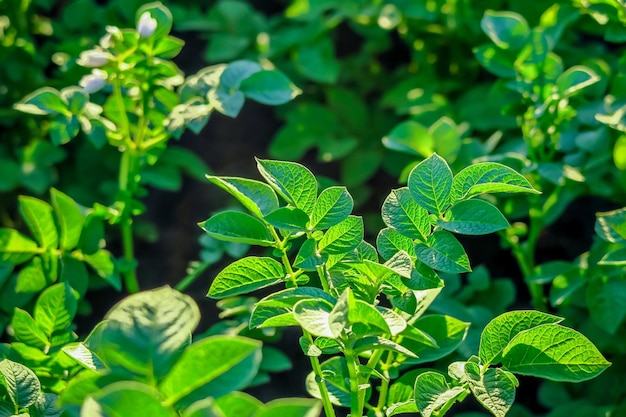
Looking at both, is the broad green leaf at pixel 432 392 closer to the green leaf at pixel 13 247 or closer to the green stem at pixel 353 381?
the green stem at pixel 353 381

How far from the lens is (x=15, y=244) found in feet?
3.81

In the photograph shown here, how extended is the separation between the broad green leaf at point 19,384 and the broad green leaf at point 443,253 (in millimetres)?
459

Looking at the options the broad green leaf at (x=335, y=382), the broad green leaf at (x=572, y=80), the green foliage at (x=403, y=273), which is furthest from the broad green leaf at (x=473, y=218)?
the broad green leaf at (x=572, y=80)

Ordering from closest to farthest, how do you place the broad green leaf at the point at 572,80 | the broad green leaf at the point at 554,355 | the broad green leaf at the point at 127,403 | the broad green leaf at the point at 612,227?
the broad green leaf at the point at 127,403 → the broad green leaf at the point at 554,355 → the broad green leaf at the point at 612,227 → the broad green leaf at the point at 572,80

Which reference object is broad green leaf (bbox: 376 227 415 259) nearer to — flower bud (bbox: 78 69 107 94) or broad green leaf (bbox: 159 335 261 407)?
broad green leaf (bbox: 159 335 261 407)

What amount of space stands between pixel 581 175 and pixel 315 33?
730mm

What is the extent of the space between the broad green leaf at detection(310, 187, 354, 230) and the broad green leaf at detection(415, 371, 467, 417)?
0.19 metres

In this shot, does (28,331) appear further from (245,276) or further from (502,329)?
(502,329)

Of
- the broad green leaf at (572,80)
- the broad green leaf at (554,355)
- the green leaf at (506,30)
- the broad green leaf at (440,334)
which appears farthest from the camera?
the green leaf at (506,30)

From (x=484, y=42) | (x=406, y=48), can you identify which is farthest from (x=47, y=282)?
(x=406, y=48)

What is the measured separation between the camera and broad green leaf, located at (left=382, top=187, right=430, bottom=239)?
853 millimetres

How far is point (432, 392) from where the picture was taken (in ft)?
2.64

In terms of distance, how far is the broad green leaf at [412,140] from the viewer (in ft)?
4.32

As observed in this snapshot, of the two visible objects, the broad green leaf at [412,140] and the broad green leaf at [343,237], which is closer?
the broad green leaf at [343,237]
